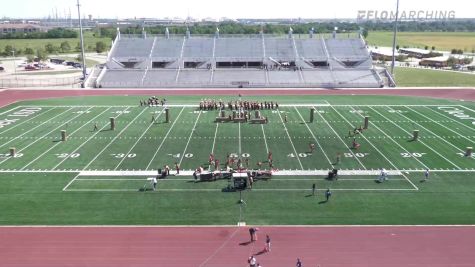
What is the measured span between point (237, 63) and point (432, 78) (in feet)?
98.7

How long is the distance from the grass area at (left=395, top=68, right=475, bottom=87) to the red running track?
47993mm

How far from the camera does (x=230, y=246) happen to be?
19875 millimetres

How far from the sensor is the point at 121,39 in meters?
77.0

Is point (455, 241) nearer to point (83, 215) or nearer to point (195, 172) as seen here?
point (195, 172)

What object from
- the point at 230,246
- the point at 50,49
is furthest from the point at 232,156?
the point at 50,49

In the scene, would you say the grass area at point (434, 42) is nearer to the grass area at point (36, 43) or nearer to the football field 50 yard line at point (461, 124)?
the grass area at point (36, 43)

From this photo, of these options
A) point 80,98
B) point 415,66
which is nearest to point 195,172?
point 80,98

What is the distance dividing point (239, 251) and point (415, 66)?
73.6 meters

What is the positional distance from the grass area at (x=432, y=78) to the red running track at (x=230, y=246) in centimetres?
4799

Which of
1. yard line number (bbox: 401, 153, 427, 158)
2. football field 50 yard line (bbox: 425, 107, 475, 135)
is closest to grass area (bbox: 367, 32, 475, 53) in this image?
football field 50 yard line (bbox: 425, 107, 475, 135)

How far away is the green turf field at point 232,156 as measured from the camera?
909 inches

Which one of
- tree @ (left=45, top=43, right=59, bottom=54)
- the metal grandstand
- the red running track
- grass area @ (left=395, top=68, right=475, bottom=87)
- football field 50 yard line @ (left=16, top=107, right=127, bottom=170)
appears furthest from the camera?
tree @ (left=45, top=43, right=59, bottom=54)

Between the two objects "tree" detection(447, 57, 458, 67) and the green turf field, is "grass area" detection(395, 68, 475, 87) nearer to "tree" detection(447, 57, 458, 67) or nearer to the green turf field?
"tree" detection(447, 57, 458, 67)

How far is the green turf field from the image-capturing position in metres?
23.1
